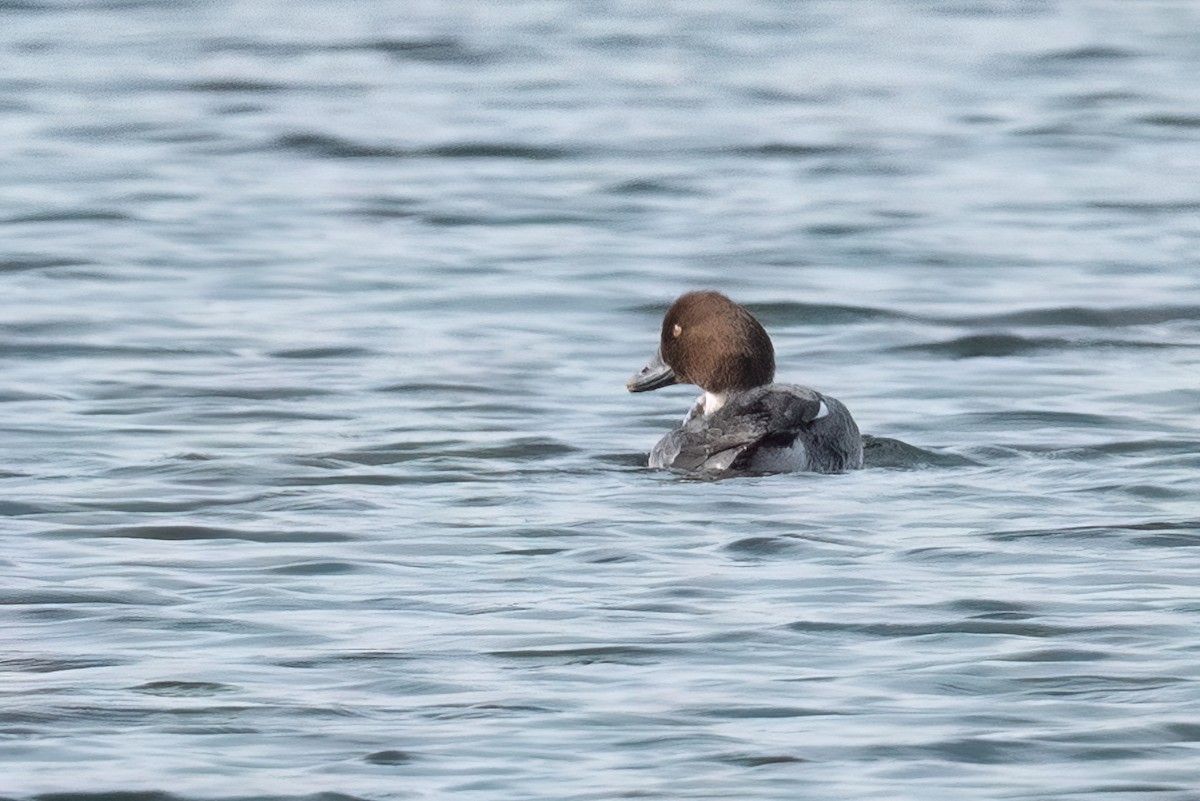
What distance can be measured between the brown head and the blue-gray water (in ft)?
1.31

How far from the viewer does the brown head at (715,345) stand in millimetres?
12273

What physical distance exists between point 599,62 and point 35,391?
11.5 m

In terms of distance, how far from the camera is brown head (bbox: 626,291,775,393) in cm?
1227

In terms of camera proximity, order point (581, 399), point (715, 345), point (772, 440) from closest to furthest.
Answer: point (772, 440)
point (715, 345)
point (581, 399)

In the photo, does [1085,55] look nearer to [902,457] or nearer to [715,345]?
[715,345]

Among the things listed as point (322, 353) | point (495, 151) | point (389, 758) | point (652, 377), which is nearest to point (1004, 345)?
point (652, 377)

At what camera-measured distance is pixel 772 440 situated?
11.4m

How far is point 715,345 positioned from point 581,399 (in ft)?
4.38

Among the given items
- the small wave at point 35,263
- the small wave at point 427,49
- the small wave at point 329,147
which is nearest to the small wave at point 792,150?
the small wave at point 329,147

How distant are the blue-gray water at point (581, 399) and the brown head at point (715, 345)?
0.40m

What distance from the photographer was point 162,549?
9.98 meters

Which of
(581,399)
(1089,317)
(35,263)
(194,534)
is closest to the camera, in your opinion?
(194,534)

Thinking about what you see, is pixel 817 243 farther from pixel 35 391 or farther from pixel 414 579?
pixel 414 579

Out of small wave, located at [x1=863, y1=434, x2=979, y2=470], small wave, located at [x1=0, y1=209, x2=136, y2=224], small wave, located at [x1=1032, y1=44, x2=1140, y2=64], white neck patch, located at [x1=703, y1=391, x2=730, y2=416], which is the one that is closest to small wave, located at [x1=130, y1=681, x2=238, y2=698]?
small wave, located at [x1=863, y1=434, x2=979, y2=470]
